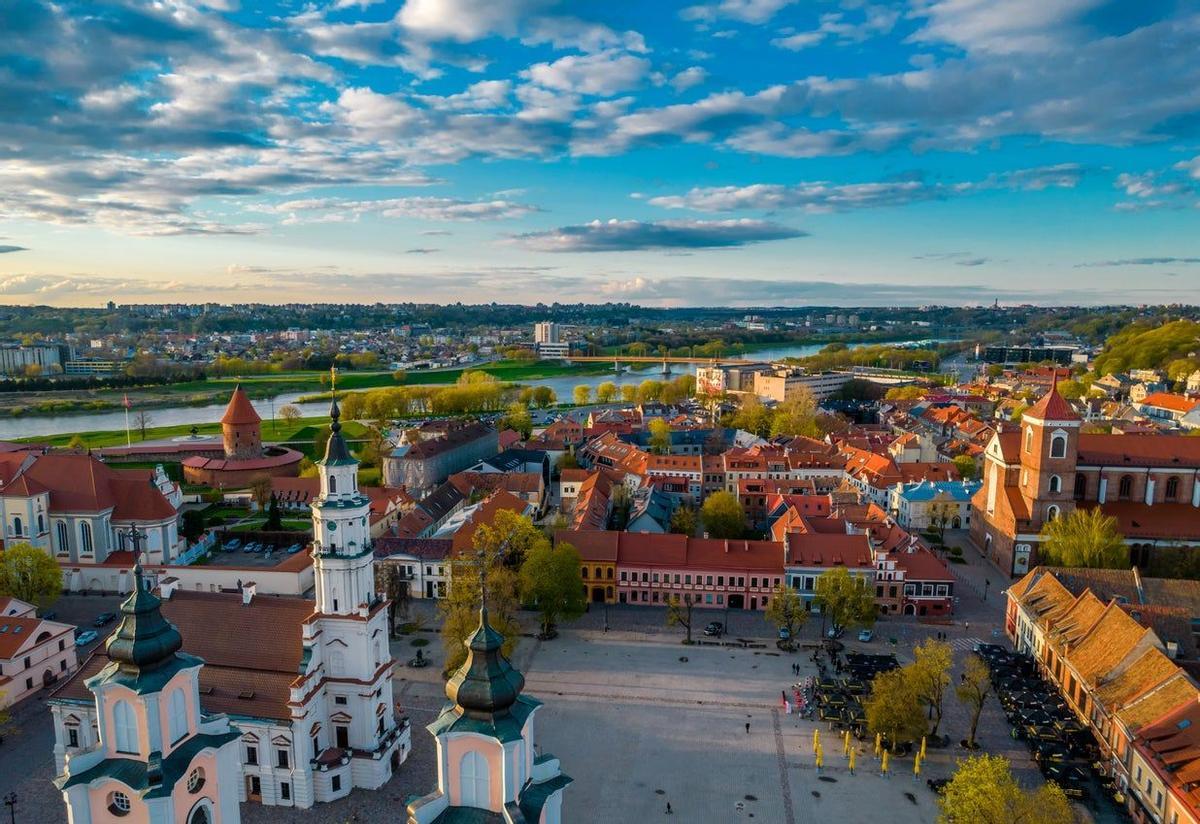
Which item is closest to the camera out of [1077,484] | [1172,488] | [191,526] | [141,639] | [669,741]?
[141,639]

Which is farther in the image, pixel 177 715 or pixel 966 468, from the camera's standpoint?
pixel 966 468

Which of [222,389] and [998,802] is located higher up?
[998,802]

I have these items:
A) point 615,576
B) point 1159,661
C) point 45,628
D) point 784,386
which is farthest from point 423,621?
point 784,386

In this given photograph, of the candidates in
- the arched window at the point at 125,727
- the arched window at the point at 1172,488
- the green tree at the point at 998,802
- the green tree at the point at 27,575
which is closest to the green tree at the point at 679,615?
the green tree at the point at 998,802

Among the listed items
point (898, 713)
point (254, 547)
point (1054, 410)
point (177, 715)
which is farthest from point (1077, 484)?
point (254, 547)

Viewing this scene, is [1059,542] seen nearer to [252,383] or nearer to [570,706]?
[570,706]

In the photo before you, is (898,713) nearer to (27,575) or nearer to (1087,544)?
(1087,544)

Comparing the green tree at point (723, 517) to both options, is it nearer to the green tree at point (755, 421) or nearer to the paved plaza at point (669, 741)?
the paved plaza at point (669, 741)
